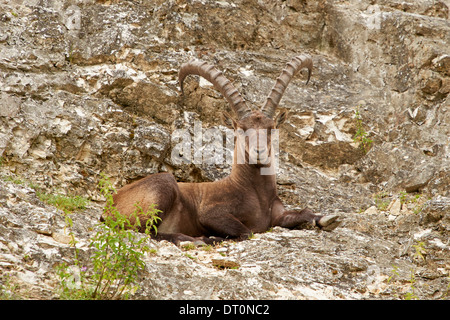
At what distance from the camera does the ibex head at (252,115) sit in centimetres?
872

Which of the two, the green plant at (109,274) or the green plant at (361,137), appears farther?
the green plant at (361,137)

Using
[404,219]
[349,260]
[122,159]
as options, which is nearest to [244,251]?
[349,260]

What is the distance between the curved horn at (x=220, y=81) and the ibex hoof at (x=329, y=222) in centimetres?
239

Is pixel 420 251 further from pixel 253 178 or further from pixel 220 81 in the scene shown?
pixel 220 81

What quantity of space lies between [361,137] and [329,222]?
3422 mm

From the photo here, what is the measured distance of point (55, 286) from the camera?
209 inches

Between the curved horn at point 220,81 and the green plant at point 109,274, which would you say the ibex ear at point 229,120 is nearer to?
the curved horn at point 220,81

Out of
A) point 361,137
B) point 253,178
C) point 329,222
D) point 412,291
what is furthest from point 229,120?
point 412,291

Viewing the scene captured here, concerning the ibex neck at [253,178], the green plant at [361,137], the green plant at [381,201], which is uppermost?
the green plant at [361,137]

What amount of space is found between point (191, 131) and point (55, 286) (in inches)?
219

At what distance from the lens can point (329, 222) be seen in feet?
25.6

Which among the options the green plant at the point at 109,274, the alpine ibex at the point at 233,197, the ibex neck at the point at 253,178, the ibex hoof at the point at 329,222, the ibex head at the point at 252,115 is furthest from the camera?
the ibex neck at the point at 253,178

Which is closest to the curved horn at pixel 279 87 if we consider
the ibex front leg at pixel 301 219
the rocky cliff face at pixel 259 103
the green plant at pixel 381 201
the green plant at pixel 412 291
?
the rocky cliff face at pixel 259 103

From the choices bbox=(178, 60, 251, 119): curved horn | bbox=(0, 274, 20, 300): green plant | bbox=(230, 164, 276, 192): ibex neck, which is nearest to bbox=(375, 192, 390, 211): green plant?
bbox=(230, 164, 276, 192): ibex neck
